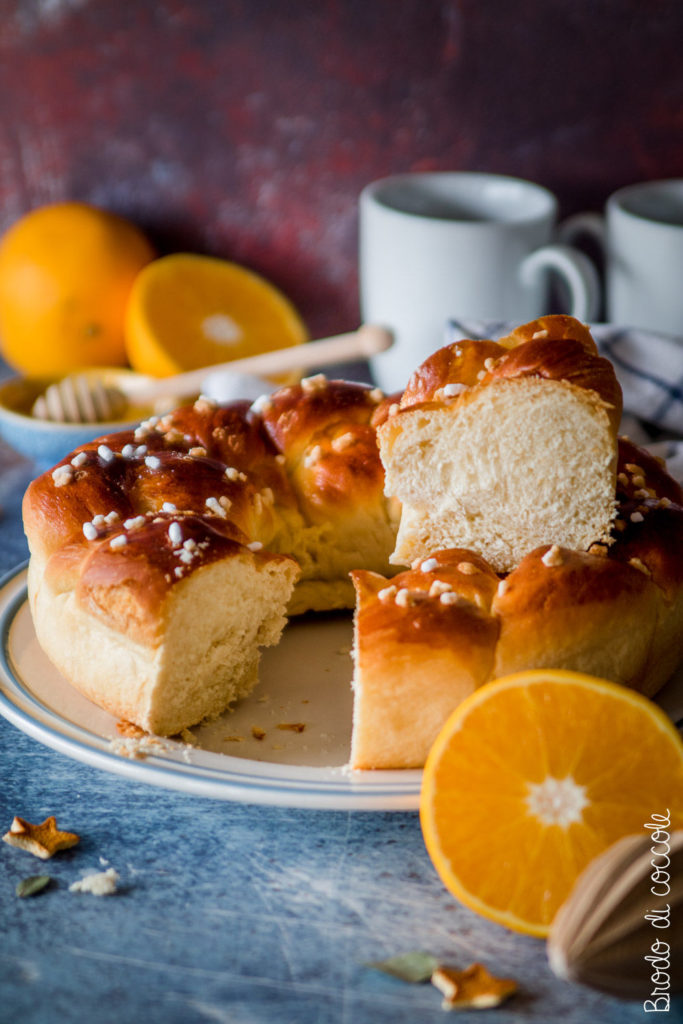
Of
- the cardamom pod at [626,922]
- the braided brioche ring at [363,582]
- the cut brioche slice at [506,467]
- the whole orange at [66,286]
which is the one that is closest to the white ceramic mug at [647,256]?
the braided brioche ring at [363,582]

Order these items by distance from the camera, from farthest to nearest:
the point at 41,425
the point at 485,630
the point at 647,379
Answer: the point at 41,425, the point at 647,379, the point at 485,630

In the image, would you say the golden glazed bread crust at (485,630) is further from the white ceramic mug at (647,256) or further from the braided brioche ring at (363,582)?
the white ceramic mug at (647,256)

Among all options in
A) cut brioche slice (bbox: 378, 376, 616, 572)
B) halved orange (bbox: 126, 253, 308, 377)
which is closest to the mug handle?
halved orange (bbox: 126, 253, 308, 377)

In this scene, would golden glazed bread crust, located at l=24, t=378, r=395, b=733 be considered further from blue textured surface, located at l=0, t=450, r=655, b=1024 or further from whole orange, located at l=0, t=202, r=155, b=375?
whole orange, located at l=0, t=202, r=155, b=375

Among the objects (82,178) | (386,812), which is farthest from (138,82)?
(386,812)

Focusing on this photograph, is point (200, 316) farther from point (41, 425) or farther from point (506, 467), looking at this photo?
point (506, 467)

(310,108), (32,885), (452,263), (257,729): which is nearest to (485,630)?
(257,729)
